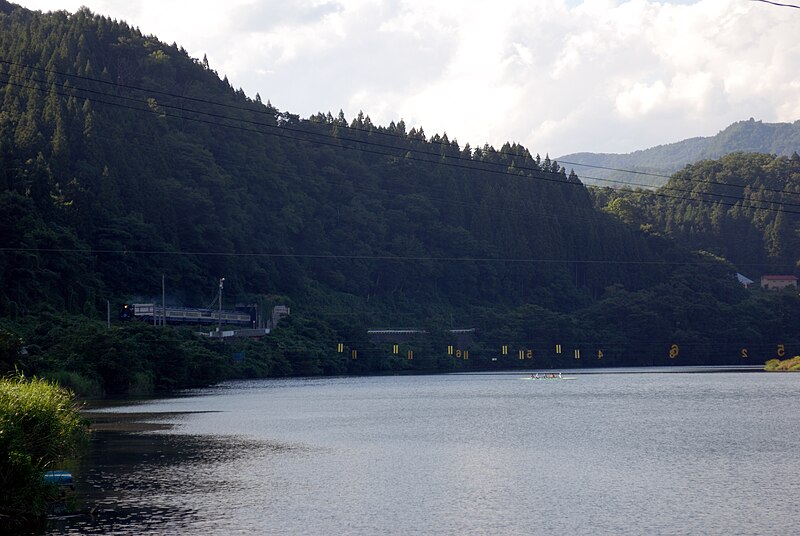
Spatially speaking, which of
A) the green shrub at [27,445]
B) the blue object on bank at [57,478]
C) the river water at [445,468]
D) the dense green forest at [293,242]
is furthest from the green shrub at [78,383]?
the blue object on bank at [57,478]

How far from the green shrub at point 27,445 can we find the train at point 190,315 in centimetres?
6679

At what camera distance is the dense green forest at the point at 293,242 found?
357ft

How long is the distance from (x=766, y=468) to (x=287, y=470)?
18.1m

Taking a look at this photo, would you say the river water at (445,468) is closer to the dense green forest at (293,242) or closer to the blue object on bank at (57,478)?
the blue object on bank at (57,478)

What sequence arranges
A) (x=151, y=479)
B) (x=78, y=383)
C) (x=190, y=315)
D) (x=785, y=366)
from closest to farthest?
1. (x=151, y=479)
2. (x=78, y=383)
3. (x=190, y=315)
4. (x=785, y=366)

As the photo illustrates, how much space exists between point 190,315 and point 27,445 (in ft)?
289

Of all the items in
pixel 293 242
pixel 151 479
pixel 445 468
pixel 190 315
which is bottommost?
pixel 445 468

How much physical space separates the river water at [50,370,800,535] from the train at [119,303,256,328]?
3119 centimetres

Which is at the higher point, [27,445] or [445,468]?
[27,445]

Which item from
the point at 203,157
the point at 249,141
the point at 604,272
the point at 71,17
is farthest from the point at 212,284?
the point at 604,272

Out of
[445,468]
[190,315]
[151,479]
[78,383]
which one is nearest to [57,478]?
[151,479]

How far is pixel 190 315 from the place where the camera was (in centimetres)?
11931

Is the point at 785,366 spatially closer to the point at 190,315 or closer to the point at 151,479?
the point at 190,315

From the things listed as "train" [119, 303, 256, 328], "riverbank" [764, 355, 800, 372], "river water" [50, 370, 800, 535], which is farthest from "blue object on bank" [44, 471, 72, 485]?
"riverbank" [764, 355, 800, 372]
